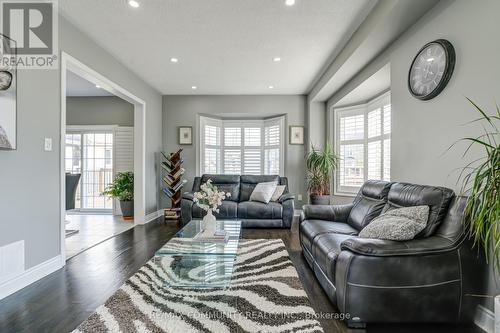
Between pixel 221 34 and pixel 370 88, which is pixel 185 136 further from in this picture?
pixel 370 88

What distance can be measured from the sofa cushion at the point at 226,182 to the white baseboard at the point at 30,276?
2.91 m

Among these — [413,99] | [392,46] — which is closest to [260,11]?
[392,46]

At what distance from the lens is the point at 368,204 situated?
2953 mm

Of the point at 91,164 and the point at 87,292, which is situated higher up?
the point at 91,164

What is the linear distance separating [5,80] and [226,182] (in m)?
3.70

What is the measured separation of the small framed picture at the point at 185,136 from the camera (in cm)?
609

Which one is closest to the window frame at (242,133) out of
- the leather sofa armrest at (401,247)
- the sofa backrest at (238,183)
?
the sofa backrest at (238,183)

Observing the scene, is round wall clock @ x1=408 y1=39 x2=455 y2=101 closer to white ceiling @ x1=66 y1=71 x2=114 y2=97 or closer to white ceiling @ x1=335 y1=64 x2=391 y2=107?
white ceiling @ x1=335 y1=64 x2=391 y2=107

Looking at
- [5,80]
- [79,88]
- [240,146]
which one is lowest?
[240,146]

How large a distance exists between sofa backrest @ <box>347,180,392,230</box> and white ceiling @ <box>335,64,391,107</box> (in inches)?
63.5

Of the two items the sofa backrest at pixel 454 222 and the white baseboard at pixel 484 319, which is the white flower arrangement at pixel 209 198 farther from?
the white baseboard at pixel 484 319

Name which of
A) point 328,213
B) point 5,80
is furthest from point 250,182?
point 5,80

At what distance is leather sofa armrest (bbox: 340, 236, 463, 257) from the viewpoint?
1.73 metres

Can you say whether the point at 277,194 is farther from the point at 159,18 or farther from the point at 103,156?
the point at 103,156
